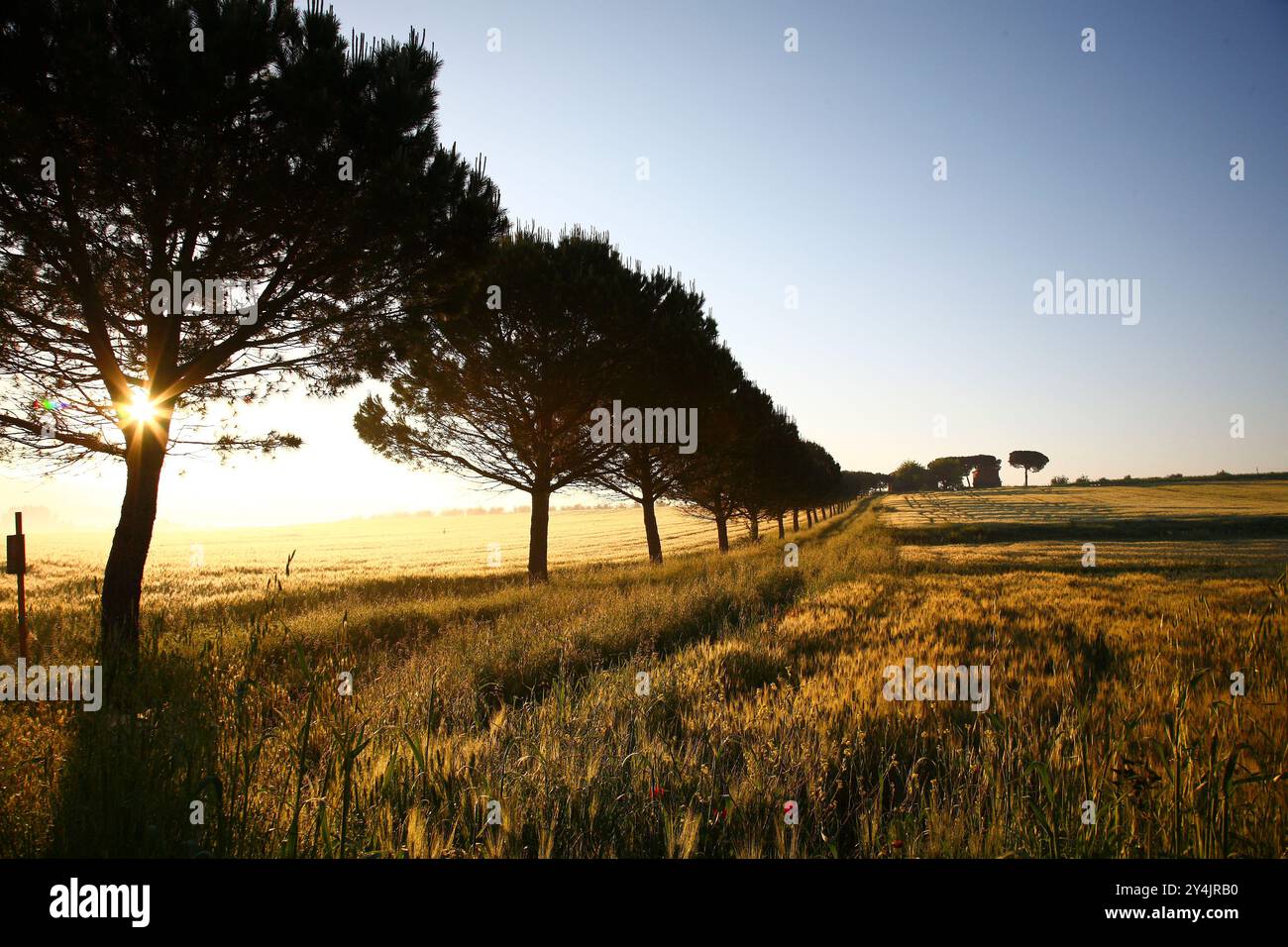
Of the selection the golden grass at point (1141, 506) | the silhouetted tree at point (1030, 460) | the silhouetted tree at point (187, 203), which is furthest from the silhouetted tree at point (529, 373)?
the silhouetted tree at point (1030, 460)

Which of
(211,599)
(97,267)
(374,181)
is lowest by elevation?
(211,599)

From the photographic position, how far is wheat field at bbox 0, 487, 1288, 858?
235 centimetres

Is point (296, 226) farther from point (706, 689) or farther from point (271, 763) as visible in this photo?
point (706, 689)

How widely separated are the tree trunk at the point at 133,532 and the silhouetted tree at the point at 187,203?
3cm

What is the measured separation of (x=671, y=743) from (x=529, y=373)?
1272cm

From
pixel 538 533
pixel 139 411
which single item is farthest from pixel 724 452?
pixel 139 411

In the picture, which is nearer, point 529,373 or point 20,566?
point 20,566

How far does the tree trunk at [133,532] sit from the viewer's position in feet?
23.1

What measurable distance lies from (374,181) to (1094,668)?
1097 cm

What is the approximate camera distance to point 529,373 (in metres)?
15.0

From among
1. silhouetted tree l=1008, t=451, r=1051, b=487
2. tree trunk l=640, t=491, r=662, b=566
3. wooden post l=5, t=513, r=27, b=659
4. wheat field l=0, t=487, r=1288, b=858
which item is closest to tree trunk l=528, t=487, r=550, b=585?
tree trunk l=640, t=491, r=662, b=566

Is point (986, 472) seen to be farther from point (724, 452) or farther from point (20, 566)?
point (20, 566)
